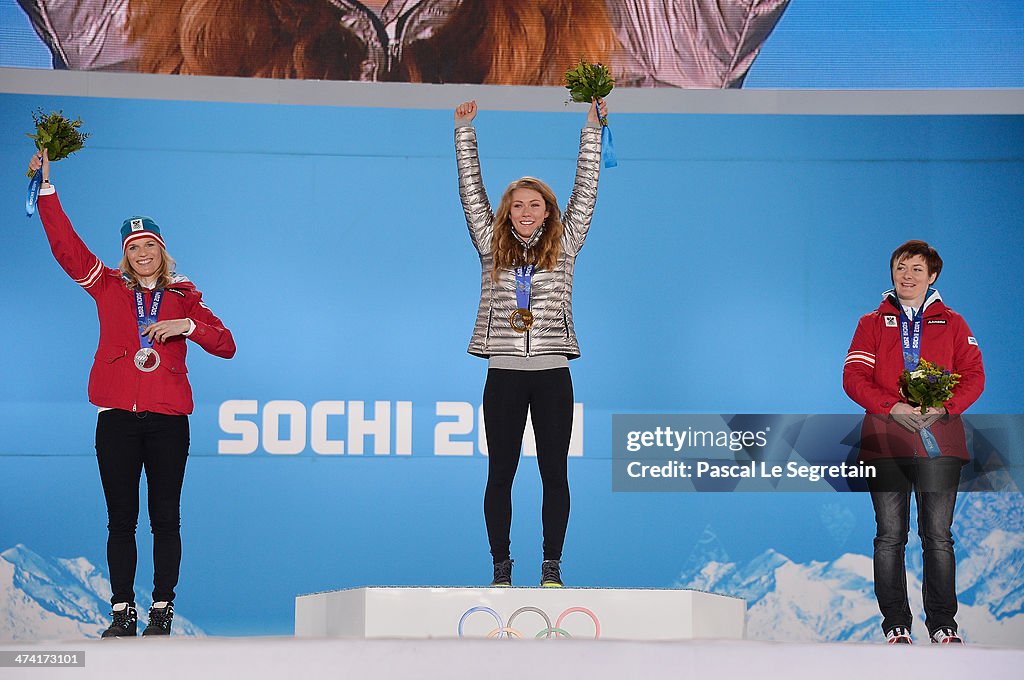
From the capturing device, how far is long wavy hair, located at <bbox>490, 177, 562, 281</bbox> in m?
4.02

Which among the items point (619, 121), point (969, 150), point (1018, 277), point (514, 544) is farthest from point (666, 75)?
point (514, 544)

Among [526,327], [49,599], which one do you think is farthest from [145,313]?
[49,599]

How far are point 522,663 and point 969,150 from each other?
392cm

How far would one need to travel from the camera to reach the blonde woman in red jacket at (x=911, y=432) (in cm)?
396

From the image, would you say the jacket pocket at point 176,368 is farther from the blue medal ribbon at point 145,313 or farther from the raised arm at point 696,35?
the raised arm at point 696,35

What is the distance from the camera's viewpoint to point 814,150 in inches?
207

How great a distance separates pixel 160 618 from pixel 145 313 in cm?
102

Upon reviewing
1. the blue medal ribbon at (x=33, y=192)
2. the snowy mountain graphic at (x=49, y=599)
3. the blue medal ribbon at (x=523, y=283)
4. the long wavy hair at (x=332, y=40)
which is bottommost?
the snowy mountain graphic at (x=49, y=599)

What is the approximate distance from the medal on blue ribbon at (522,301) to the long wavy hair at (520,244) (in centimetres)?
3

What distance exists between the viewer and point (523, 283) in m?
4.01

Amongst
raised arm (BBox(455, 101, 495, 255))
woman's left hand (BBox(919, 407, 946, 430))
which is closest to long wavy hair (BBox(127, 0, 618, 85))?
raised arm (BBox(455, 101, 495, 255))

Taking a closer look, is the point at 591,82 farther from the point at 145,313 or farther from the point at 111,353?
the point at 111,353

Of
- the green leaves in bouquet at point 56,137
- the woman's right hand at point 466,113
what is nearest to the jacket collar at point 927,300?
the woman's right hand at point 466,113

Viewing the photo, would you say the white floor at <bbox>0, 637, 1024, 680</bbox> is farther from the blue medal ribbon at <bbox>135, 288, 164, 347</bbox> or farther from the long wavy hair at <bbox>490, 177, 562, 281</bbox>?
the long wavy hair at <bbox>490, 177, 562, 281</bbox>
